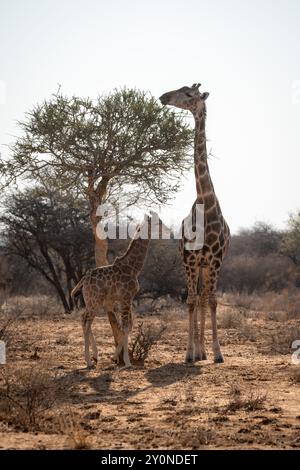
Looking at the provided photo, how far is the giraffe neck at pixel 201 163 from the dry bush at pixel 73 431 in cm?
551

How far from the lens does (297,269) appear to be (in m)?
34.3

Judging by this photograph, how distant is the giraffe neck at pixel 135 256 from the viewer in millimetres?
11102

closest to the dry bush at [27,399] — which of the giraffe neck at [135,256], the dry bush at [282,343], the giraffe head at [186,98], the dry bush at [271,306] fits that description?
the giraffe neck at [135,256]

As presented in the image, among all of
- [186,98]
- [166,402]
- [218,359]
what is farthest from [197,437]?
[186,98]

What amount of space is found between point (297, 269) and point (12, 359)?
24833 millimetres

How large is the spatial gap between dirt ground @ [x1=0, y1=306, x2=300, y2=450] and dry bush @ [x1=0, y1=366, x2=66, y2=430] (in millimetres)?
57

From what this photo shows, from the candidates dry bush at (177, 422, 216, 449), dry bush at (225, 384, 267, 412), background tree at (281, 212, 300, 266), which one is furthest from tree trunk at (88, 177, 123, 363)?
background tree at (281, 212, 300, 266)

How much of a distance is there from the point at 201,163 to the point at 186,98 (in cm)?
108

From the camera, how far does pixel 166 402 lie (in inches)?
313

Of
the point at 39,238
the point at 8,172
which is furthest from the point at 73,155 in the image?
the point at 39,238

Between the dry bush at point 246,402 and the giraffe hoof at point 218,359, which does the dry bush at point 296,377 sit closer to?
the dry bush at point 246,402

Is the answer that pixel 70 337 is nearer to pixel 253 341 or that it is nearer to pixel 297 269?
pixel 253 341

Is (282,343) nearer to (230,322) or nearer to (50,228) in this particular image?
(230,322)

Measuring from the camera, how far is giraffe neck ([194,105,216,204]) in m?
11.9
